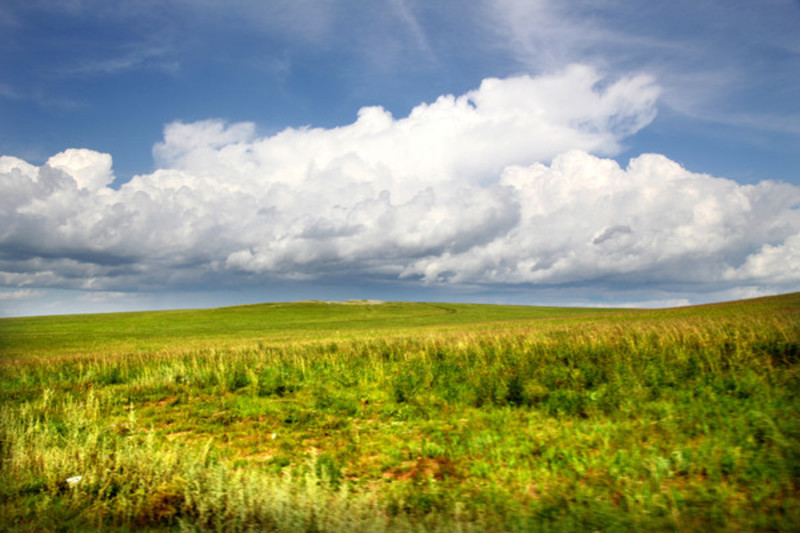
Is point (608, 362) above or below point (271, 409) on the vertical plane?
above

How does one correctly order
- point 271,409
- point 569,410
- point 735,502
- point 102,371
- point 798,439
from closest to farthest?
1. point 735,502
2. point 798,439
3. point 569,410
4. point 271,409
5. point 102,371

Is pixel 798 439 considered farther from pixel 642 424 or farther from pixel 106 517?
pixel 106 517

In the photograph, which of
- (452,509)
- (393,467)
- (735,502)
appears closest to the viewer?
(735,502)

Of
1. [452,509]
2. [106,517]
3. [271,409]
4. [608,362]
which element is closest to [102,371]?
[271,409]

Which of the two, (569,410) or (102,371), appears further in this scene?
(102,371)

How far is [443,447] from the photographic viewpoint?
8180 millimetres

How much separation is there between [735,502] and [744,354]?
843 cm

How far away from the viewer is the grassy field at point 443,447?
5.71 m

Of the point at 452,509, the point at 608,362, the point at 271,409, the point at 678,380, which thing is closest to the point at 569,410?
the point at 678,380

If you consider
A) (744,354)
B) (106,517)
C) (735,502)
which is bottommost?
(106,517)

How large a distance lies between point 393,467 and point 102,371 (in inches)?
596

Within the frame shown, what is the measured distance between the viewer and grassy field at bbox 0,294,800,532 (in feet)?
18.7

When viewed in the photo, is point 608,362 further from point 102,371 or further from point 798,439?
point 102,371

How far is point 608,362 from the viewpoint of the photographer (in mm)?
13016
